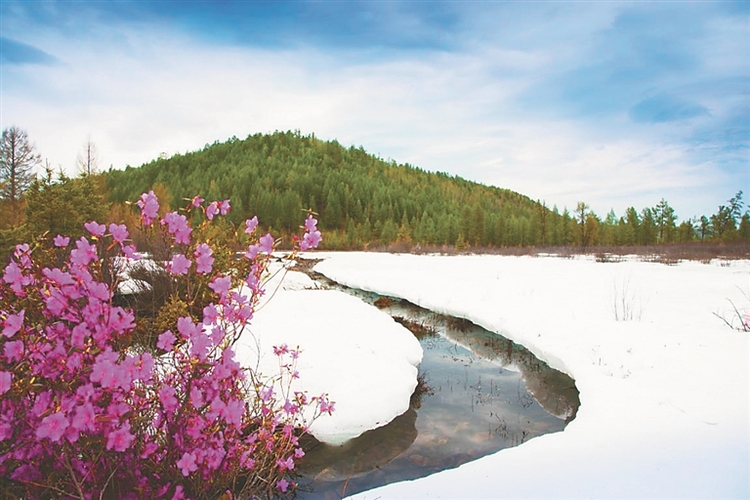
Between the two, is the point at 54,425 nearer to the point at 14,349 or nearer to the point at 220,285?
the point at 14,349

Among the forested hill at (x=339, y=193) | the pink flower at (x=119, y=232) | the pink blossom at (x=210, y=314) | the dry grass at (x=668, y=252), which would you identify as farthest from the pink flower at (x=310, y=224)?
the forested hill at (x=339, y=193)

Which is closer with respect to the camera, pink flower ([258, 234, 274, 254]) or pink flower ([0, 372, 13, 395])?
pink flower ([0, 372, 13, 395])

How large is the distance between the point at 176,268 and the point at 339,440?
11.4ft

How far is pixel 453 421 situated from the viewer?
536 cm

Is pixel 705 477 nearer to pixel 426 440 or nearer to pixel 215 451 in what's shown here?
pixel 426 440

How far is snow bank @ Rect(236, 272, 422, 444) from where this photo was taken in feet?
16.4

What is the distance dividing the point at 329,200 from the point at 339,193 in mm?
6641

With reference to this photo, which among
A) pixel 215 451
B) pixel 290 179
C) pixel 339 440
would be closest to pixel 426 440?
pixel 339 440

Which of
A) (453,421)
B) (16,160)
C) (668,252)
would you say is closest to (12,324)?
(453,421)

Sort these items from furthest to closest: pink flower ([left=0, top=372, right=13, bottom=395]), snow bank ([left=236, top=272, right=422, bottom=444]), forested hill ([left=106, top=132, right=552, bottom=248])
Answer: forested hill ([left=106, top=132, right=552, bottom=248]), snow bank ([left=236, top=272, right=422, bottom=444]), pink flower ([left=0, top=372, right=13, bottom=395])

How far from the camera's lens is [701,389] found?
4723 millimetres

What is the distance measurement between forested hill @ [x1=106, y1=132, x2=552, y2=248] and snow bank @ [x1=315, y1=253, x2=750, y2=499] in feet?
159

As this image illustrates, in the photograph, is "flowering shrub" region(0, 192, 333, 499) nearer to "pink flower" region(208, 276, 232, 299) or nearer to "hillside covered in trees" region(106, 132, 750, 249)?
"pink flower" region(208, 276, 232, 299)

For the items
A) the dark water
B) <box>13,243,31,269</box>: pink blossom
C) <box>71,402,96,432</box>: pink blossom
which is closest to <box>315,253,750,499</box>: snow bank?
the dark water
